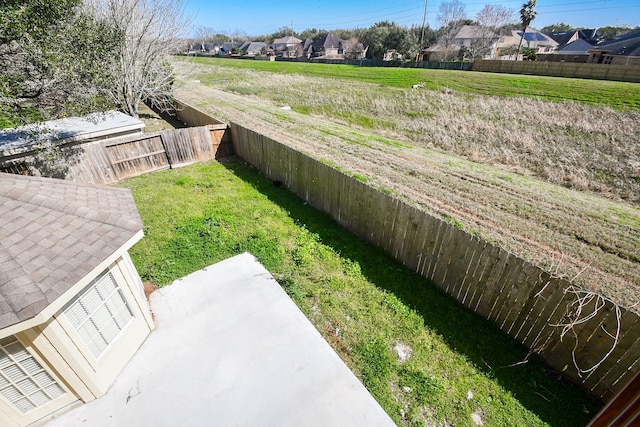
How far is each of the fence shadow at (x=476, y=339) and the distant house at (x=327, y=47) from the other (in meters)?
84.6

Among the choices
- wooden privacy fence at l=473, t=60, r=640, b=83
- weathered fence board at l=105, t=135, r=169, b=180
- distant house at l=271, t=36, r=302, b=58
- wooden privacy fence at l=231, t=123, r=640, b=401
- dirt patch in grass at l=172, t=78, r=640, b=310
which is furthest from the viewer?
distant house at l=271, t=36, r=302, b=58

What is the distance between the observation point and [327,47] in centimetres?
7931

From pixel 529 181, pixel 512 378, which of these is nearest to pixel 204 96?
pixel 529 181

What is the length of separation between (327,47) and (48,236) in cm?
8913

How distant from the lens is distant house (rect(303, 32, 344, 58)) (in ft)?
261

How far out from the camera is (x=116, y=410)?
3965mm

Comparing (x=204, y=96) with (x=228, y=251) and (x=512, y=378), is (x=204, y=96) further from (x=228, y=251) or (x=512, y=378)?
(x=512, y=378)

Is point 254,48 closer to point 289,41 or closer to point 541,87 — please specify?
point 289,41

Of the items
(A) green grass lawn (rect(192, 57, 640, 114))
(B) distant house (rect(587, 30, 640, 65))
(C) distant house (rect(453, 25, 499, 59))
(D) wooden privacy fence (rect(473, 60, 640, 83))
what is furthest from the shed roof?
(C) distant house (rect(453, 25, 499, 59))

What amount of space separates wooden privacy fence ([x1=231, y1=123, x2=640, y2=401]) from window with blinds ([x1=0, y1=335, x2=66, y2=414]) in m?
6.21

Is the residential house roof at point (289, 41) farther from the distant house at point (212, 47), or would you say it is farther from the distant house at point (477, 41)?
the distant house at point (477, 41)

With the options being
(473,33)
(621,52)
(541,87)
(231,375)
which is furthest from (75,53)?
(473,33)

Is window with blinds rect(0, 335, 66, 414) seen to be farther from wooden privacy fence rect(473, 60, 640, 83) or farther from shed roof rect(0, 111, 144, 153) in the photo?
wooden privacy fence rect(473, 60, 640, 83)


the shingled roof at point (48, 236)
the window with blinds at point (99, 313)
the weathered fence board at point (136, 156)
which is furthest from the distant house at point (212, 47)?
the window with blinds at point (99, 313)
